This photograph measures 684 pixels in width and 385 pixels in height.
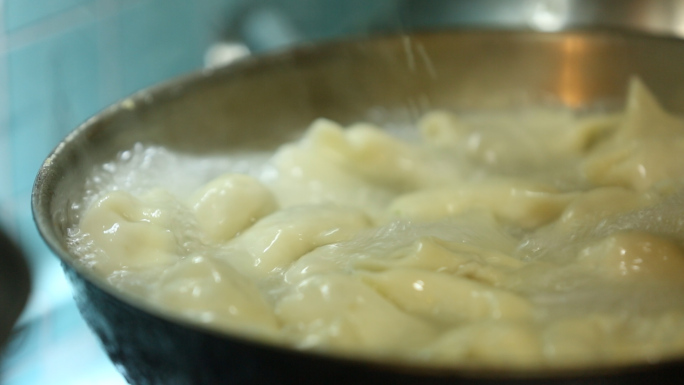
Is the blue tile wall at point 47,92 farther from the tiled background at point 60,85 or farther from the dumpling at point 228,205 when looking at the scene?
the dumpling at point 228,205

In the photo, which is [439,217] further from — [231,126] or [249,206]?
[231,126]

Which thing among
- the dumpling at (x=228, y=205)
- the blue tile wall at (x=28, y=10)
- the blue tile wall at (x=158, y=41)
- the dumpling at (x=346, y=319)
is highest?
the blue tile wall at (x=158, y=41)

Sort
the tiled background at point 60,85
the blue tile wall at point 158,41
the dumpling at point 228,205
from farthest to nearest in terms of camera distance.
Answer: the blue tile wall at point 158,41 < the tiled background at point 60,85 < the dumpling at point 228,205

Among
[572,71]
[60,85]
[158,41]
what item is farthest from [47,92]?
[572,71]

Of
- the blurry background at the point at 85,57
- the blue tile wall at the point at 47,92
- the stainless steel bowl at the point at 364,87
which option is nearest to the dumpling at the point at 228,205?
the stainless steel bowl at the point at 364,87

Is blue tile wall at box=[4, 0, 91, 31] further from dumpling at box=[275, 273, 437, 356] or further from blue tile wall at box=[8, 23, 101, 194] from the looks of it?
dumpling at box=[275, 273, 437, 356]

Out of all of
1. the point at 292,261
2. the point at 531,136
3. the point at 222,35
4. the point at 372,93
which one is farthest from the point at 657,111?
the point at 222,35

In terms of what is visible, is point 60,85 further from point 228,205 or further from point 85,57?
point 228,205

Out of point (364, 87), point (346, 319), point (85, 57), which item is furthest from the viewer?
point (85, 57)

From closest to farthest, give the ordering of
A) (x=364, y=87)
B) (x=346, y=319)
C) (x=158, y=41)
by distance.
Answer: (x=346, y=319) → (x=364, y=87) → (x=158, y=41)
